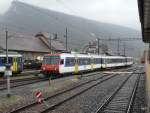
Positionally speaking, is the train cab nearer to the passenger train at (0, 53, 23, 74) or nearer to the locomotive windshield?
the locomotive windshield

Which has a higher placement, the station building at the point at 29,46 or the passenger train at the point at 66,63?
the station building at the point at 29,46

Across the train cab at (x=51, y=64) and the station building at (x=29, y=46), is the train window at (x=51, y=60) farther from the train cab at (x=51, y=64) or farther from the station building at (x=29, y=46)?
the station building at (x=29, y=46)

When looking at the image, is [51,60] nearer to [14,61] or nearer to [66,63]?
[66,63]

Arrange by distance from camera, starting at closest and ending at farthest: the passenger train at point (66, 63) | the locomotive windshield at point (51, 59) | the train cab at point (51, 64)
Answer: the train cab at point (51, 64), the passenger train at point (66, 63), the locomotive windshield at point (51, 59)

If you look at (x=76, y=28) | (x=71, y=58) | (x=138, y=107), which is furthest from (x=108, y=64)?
(x=76, y=28)

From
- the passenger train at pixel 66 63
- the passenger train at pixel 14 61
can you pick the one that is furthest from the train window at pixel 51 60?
the passenger train at pixel 14 61

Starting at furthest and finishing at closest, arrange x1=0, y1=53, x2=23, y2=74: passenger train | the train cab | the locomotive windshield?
x1=0, y1=53, x2=23, y2=74: passenger train < the locomotive windshield < the train cab

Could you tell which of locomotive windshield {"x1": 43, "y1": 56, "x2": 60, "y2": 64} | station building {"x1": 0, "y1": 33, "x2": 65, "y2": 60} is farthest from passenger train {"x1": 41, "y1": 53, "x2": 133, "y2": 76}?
station building {"x1": 0, "y1": 33, "x2": 65, "y2": 60}

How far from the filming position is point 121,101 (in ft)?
61.8

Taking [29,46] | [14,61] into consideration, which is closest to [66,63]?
[14,61]

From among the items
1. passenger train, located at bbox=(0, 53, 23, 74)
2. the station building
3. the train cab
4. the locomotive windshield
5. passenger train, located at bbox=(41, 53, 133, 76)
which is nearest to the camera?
the train cab

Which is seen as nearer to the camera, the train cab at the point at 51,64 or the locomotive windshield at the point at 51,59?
the train cab at the point at 51,64

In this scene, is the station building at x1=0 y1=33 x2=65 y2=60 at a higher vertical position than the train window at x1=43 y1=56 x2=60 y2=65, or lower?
higher

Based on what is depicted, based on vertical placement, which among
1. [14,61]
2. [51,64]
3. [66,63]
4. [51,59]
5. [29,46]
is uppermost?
[29,46]
